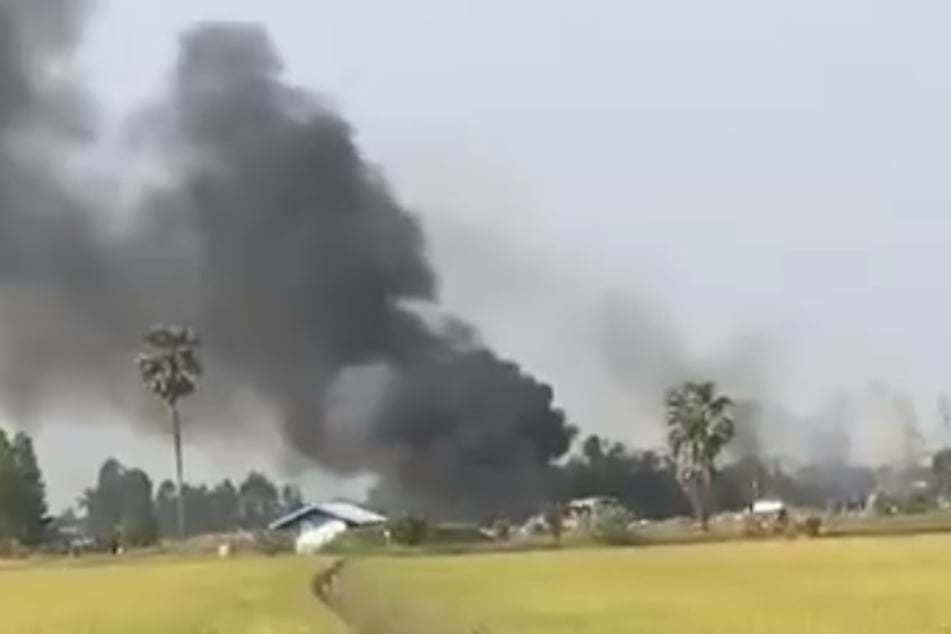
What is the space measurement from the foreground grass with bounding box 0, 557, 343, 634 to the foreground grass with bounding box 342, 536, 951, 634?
2336 mm

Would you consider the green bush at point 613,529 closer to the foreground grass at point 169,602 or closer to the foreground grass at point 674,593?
the foreground grass at point 674,593

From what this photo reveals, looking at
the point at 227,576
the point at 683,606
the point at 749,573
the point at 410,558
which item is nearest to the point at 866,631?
the point at 683,606

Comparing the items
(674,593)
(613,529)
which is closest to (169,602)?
(674,593)

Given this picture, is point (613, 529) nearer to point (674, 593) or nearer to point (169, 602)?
point (169, 602)

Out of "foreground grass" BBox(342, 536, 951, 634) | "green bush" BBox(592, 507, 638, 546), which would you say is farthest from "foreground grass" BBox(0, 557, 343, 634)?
"green bush" BBox(592, 507, 638, 546)

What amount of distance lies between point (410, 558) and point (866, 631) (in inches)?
3473

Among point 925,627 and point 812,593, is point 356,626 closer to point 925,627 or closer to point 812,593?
point 925,627

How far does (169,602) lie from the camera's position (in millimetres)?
75750

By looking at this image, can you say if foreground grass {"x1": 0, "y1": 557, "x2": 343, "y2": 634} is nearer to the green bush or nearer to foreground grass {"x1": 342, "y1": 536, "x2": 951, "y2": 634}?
foreground grass {"x1": 342, "y1": 536, "x2": 951, "y2": 634}

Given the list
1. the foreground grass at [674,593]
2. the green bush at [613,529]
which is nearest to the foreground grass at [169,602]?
the foreground grass at [674,593]

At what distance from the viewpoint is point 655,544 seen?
15200 cm

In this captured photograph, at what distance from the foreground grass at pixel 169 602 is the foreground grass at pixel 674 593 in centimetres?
234

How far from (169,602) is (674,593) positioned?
17.9 metres

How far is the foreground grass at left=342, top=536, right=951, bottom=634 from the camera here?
172 ft
